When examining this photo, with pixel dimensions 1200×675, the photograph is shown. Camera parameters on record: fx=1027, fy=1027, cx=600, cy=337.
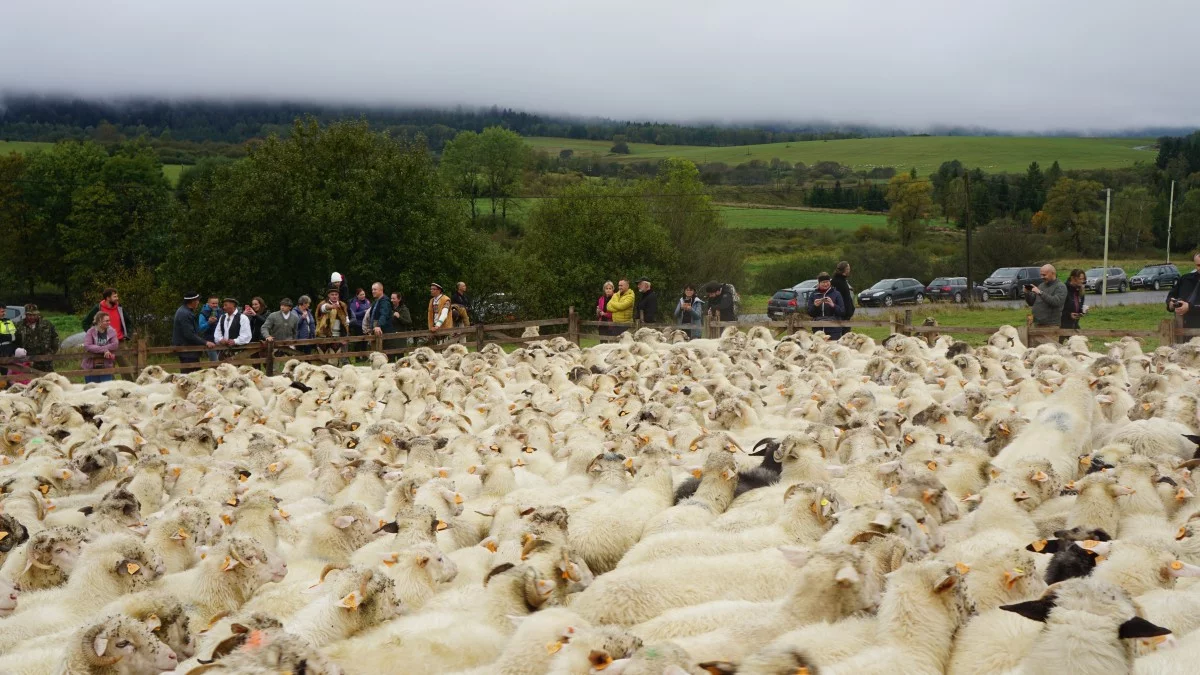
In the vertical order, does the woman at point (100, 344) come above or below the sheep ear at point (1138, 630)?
below

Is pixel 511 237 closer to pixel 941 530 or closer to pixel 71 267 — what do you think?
pixel 71 267

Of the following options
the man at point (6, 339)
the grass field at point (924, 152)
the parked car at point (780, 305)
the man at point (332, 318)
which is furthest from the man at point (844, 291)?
the grass field at point (924, 152)

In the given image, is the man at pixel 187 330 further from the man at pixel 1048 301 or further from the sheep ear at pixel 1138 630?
the sheep ear at pixel 1138 630

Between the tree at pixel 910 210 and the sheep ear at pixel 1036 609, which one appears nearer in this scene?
the sheep ear at pixel 1036 609

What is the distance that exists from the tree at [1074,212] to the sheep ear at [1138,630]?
8111 centimetres

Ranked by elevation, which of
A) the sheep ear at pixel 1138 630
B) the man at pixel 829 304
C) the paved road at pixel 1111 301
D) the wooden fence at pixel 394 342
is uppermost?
the sheep ear at pixel 1138 630

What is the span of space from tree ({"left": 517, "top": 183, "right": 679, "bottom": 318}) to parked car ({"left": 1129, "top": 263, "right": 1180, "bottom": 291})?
103 ft

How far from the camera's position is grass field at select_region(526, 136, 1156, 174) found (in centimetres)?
14050

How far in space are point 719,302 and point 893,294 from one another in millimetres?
36826

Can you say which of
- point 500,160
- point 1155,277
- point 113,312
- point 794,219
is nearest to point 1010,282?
point 1155,277

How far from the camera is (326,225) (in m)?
36.0

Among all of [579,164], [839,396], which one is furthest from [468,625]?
[579,164]

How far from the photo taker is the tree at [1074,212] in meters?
77.8

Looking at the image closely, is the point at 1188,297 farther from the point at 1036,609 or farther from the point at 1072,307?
the point at 1036,609
